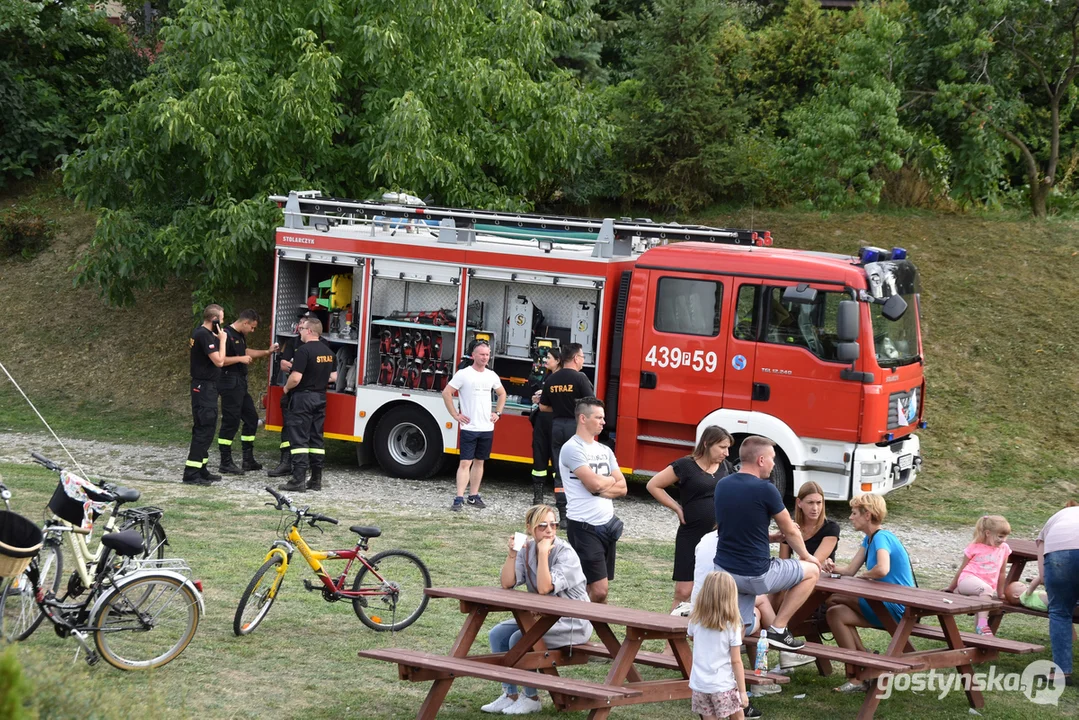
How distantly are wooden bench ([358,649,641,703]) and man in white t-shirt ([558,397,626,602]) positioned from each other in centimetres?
124

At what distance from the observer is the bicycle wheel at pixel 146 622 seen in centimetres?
662

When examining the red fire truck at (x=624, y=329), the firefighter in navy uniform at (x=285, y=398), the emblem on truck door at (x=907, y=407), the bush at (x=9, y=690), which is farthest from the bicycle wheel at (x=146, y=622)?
the emblem on truck door at (x=907, y=407)

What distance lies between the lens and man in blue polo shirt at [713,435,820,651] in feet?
21.6

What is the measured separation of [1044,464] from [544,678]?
10747mm

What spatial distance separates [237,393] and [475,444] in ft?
9.36

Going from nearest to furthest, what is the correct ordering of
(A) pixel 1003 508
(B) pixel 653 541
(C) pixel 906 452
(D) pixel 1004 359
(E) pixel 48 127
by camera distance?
(B) pixel 653 541 < (C) pixel 906 452 < (A) pixel 1003 508 < (D) pixel 1004 359 < (E) pixel 48 127

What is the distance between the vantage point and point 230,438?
1342 centimetres

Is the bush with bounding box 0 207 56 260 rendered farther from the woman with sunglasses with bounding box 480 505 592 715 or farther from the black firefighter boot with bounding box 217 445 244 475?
the woman with sunglasses with bounding box 480 505 592 715

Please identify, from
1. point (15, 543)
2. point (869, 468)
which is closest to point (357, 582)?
point (15, 543)

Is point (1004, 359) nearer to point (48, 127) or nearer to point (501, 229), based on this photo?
point (501, 229)

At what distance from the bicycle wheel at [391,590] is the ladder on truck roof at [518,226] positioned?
554 centimetres

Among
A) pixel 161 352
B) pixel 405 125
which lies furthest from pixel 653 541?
pixel 161 352

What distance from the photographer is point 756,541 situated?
6.63 m

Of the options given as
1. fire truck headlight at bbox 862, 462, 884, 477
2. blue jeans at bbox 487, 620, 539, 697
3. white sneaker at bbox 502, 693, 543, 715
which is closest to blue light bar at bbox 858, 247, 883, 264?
fire truck headlight at bbox 862, 462, 884, 477
